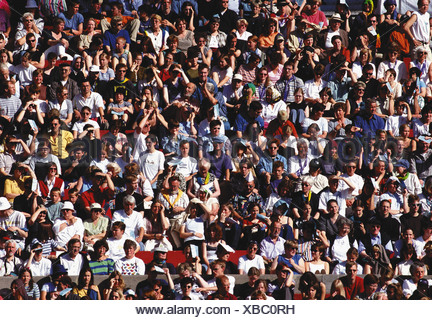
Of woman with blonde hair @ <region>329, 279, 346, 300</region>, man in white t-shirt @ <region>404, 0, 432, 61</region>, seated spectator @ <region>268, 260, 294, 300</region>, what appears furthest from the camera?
man in white t-shirt @ <region>404, 0, 432, 61</region>

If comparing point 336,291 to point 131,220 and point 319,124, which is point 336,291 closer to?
point 131,220

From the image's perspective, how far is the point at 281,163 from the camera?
56.9ft

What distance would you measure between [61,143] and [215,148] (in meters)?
2.48

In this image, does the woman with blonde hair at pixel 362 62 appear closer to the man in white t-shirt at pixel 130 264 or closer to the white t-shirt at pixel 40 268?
the man in white t-shirt at pixel 130 264

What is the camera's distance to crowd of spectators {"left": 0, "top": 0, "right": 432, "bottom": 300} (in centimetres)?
1598

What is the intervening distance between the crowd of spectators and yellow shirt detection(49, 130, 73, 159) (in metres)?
0.02

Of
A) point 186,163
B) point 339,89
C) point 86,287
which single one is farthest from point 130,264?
point 339,89

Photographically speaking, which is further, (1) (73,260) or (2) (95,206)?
(2) (95,206)

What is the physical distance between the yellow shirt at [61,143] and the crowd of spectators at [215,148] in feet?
0.07

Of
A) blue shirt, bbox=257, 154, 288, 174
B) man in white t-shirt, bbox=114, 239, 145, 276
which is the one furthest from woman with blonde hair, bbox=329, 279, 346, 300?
man in white t-shirt, bbox=114, 239, 145, 276

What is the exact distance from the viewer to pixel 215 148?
17656 mm

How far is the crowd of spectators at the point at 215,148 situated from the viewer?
15977mm

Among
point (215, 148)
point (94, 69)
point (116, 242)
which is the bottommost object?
point (116, 242)

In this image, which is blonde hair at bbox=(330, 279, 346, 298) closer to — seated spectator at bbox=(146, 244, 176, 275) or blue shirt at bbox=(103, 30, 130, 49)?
seated spectator at bbox=(146, 244, 176, 275)
